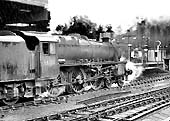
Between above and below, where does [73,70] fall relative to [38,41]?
below

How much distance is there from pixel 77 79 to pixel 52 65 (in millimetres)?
2396

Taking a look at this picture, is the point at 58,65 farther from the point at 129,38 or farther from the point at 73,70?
the point at 129,38

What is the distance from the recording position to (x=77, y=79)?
13109 millimetres

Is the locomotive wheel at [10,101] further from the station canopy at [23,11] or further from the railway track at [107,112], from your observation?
the station canopy at [23,11]

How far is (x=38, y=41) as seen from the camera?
1044 cm

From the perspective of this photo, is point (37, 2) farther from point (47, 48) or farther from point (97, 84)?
point (97, 84)

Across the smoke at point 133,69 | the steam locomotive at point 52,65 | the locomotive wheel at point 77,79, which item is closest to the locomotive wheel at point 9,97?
the steam locomotive at point 52,65

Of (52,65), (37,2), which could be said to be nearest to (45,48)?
(52,65)

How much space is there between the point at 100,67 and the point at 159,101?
4468 millimetres

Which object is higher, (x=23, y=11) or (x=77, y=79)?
(x=23, y=11)

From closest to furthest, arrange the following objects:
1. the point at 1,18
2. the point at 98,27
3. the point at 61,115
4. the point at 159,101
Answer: the point at 61,115 < the point at 159,101 < the point at 1,18 < the point at 98,27

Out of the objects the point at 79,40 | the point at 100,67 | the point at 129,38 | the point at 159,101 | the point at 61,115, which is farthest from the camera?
the point at 129,38

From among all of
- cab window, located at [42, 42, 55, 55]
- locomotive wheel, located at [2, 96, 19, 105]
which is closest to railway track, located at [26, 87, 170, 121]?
locomotive wheel, located at [2, 96, 19, 105]

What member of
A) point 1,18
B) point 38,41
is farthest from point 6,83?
point 1,18
